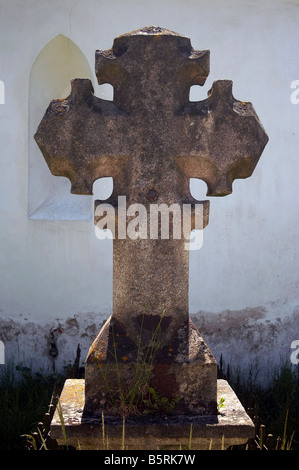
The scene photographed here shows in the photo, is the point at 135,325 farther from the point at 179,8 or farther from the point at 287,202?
the point at 179,8

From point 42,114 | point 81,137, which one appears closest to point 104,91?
point 42,114

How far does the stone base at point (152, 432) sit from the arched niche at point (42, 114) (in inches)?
152

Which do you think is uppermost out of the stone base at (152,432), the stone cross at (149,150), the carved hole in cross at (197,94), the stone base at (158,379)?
the carved hole in cross at (197,94)

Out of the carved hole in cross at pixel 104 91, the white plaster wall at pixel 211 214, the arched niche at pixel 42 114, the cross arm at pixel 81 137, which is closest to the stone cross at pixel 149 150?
the cross arm at pixel 81 137

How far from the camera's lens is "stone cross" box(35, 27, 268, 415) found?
2.68 metres

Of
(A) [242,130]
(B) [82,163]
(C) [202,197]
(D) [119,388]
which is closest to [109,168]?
(B) [82,163]

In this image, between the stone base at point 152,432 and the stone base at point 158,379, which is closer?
the stone base at point 152,432

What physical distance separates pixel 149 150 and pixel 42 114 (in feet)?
12.7

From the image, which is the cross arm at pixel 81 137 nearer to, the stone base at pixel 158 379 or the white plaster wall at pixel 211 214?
the stone base at pixel 158 379

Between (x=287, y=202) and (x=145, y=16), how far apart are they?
248 cm

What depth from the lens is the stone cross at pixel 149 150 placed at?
2.68 m

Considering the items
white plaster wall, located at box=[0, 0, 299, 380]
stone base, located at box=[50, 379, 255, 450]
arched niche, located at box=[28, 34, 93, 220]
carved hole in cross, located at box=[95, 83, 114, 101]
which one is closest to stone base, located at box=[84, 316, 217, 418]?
stone base, located at box=[50, 379, 255, 450]

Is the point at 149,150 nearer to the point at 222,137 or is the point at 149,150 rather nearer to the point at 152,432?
the point at 222,137

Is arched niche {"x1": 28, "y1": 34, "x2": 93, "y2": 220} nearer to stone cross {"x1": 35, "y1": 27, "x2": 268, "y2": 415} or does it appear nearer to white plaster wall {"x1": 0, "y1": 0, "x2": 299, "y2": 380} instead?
white plaster wall {"x1": 0, "y1": 0, "x2": 299, "y2": 380}
